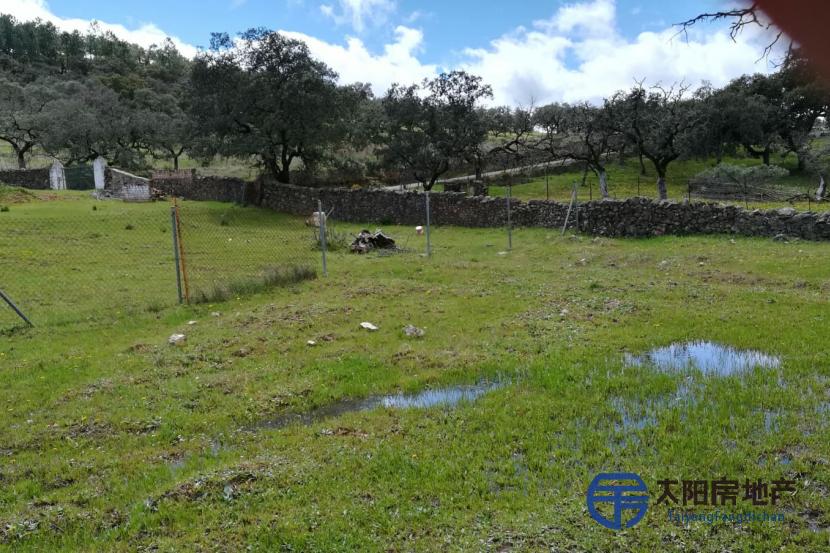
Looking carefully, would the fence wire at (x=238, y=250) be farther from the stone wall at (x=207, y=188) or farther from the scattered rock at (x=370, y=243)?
the stone wall at (x=207, y=188)

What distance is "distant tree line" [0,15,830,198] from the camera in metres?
24.7

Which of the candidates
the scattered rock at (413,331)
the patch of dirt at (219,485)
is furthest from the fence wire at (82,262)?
the patch of dirt at (219,485)

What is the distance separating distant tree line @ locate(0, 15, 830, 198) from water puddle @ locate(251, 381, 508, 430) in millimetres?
20464

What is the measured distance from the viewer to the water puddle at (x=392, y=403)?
17.7ft

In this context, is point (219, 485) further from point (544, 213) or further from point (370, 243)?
point (544, 213)

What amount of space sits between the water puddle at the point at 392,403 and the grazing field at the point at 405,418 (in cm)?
4

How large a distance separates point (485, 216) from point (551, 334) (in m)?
14.2

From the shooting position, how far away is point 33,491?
4199mm

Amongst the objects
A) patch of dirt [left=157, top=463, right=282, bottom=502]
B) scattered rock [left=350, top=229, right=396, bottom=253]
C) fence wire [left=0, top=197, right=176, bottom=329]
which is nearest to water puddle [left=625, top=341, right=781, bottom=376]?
patch of dirt [left=157, top=463, right=282, bottom=502]

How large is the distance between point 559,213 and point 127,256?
13.2 meters

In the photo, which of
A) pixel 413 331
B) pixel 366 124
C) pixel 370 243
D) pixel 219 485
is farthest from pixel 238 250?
pixel 366 124

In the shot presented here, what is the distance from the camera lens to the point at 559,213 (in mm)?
19328

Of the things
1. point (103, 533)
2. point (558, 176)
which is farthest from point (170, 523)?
point (558, 176)

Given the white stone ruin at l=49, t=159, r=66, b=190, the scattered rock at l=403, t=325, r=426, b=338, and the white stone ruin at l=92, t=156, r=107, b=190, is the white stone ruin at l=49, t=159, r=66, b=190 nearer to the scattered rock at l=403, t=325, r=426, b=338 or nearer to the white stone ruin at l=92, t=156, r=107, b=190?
the white stone ruin at l=92, t=156, r=107, b=190
